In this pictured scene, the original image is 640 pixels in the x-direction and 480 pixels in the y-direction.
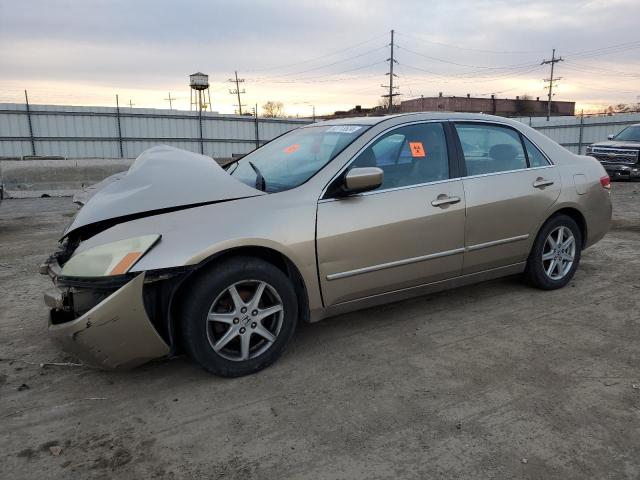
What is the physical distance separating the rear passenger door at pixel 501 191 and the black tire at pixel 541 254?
0.12 meters

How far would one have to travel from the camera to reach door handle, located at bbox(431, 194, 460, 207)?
12.4ft

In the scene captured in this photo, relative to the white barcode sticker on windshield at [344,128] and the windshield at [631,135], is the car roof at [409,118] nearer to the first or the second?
the white barcode sticker on windshield at [344,128]

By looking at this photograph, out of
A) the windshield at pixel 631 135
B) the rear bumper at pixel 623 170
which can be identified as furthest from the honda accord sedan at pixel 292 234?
the windshield at pixel 631 135

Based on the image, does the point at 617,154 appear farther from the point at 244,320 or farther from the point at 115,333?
the point at 115,333

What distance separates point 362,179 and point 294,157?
2.67ft

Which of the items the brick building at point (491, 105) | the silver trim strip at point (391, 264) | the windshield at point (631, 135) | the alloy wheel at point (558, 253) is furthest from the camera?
the brick building at point (491, 105)

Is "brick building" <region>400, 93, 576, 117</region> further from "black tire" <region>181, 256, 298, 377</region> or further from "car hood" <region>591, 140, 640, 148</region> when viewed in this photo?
"black tire" <region>181, 256, 298, 377</region>

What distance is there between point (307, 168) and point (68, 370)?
2080 millimetres

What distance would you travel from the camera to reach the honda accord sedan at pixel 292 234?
2.85m

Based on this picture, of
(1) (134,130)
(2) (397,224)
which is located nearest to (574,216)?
(2) (397,224)

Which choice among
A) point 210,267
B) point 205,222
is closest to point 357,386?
point 210,267

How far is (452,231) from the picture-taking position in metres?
3.86

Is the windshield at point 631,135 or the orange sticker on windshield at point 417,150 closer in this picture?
the orange sticker on windshield at point 417,150

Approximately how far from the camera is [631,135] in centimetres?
1588
